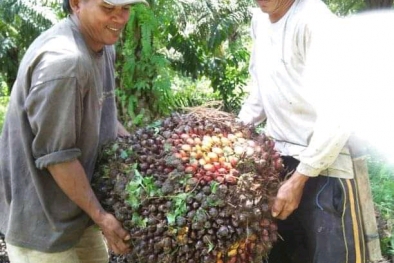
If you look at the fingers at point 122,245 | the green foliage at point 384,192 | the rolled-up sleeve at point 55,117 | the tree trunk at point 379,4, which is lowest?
the green foliage at point 384,192

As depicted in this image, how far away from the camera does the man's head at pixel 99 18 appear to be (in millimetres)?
2186

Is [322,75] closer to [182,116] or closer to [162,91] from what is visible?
[182,116]

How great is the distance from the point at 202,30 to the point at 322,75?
4.69 metres

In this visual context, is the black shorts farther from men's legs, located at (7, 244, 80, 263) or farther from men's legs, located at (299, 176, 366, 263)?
men's legs, located at (7, 244, 80, 263)

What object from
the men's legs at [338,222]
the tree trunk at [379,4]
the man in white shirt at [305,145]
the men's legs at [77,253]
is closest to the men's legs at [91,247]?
the men's legs at [77,253]

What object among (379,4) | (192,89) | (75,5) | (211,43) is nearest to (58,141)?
(75,5)

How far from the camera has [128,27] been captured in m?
4.99

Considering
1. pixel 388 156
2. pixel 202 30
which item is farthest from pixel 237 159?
pixel 202 30

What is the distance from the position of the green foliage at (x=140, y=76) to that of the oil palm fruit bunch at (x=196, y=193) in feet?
9.18

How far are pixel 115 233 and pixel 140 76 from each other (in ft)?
10.5

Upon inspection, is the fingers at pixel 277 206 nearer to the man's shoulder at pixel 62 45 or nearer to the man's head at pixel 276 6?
the man's head at pixel 276 6

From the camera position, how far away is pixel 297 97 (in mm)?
2316

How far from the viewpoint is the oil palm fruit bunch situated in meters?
1.95

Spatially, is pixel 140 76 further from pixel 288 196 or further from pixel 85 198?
pixel 288 196
